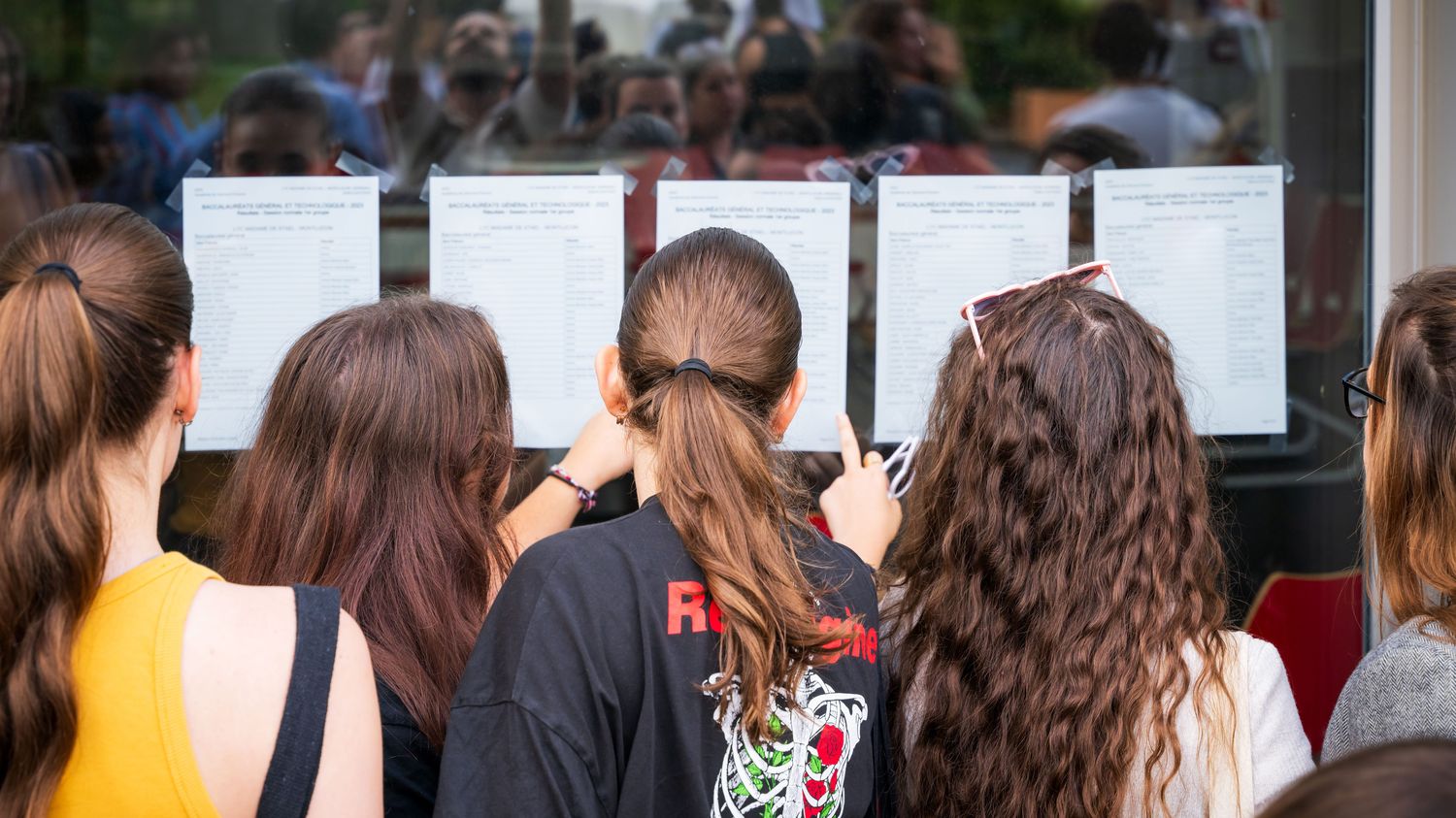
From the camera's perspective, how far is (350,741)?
1087 millimetres

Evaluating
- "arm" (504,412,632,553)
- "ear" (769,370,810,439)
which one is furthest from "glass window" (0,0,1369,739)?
"ear" (769,370,810,439)

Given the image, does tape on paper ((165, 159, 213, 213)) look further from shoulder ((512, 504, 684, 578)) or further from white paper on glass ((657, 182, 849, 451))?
shoulder ((512, 504, 684, 578))

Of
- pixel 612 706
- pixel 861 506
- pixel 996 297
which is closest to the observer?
pixel 612 706

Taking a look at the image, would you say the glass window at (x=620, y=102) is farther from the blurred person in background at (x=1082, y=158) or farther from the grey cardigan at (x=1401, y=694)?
the grey cardigan at (x=1401, y=694)

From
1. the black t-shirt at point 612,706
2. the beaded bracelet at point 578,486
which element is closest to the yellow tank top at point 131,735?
the black t-shirt at point 612,706

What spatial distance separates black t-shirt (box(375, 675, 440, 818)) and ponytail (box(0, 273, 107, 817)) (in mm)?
347

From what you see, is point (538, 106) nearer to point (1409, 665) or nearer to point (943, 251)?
point (943, 251)

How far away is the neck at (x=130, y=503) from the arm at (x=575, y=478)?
2.38 feet

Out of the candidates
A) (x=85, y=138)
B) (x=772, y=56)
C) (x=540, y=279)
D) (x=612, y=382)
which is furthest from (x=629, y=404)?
(x=85, y=138)

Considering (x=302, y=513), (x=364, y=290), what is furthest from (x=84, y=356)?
(x=364, y=290)

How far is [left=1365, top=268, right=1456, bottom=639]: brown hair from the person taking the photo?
133cm

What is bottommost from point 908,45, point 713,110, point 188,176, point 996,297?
point 996,297

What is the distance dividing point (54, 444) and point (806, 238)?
1.31 m

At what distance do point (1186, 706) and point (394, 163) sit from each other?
1.59 m
